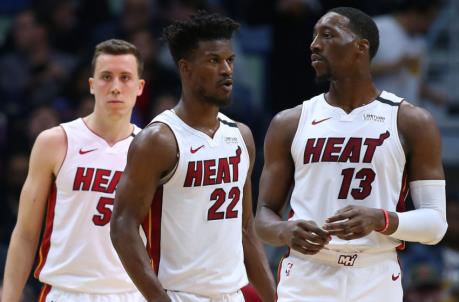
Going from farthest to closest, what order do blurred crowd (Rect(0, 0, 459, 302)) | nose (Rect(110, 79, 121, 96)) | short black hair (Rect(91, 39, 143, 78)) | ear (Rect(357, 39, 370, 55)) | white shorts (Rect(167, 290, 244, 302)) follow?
blurred crowd (Rect(0, 0, 459, 302)) < short black hair (Rect(91, 39, 143, 78)) < nose (Rect(110, 79, 121, 96)) < white shorts (Rect(167, 290, 244, 302)) < ear (Rect(357, 39, 370, 55))

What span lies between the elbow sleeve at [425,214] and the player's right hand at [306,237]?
424mm

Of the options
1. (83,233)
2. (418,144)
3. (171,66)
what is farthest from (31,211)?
(171,66)

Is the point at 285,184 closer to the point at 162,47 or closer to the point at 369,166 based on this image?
the point at 369,166

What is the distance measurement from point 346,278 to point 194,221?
866 mm

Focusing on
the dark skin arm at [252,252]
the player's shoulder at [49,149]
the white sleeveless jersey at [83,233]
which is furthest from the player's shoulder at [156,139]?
the player's shoulder at [49,149]

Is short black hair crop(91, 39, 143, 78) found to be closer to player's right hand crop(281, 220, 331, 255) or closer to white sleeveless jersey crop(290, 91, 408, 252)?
white sleeveless jersey crop(290, 91, 408, 252)

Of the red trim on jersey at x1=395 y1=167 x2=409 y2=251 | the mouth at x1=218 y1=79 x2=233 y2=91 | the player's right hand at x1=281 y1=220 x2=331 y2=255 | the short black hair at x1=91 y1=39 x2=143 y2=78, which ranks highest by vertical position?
the short black hair at x1=91 y1=39 x2=143 y2=78

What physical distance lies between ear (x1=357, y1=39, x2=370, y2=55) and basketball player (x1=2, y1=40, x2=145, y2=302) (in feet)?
5.71

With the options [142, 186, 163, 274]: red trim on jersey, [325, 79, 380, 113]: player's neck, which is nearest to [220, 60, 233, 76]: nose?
[325, 79, 380, 113]: player's neck

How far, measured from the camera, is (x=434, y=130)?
570 centimetres

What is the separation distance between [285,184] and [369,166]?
1.70ft

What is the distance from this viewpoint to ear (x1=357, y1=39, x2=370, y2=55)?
5.79 m

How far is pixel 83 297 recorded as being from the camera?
6625mm

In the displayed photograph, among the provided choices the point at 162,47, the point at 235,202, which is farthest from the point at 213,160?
the point at 162,47
